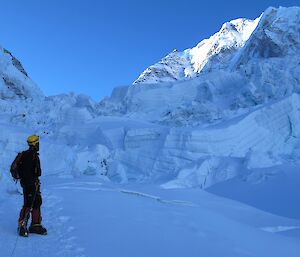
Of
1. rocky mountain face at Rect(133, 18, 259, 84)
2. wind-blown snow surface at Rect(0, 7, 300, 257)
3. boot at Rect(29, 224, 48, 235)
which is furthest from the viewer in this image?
rocky mountain face at Rect(133, 18, 259, 84)

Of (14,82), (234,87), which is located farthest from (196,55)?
(234,87)

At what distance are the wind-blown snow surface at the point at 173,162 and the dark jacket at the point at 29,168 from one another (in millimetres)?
515

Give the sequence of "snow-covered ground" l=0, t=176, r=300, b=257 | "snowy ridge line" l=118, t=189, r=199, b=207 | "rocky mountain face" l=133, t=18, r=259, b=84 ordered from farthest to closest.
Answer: "rocky mountain face" l=133, t=18, r=259, b=84, "snowy ridge line" l=118, t=189, r=199, b=207, "snow-covered ground" l=0, t=176, r=300, b=257

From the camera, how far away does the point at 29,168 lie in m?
4.52

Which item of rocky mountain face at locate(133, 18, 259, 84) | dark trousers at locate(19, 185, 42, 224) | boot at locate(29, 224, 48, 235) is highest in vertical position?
rocky mountain face at locate(133, 18, 259, 84)

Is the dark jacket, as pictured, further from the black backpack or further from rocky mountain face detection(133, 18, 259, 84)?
rocky mountain face detection(133, 18, 259, 84)

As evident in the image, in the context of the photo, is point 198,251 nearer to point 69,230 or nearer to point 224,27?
point 69,230

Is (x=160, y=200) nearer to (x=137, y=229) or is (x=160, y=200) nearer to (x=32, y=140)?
(x=137, y=229)

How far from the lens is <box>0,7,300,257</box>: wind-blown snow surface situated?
4.49m

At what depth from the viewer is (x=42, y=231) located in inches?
172

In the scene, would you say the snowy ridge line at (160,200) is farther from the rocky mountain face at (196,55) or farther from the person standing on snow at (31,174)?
the rocky mountain face at (196,55)

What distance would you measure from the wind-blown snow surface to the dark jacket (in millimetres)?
515

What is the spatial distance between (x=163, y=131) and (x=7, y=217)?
42.5ft

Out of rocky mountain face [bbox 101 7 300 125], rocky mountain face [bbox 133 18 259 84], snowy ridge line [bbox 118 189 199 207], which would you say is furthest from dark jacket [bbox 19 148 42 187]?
rocky mountain face [bbox 133 18 259 84]
